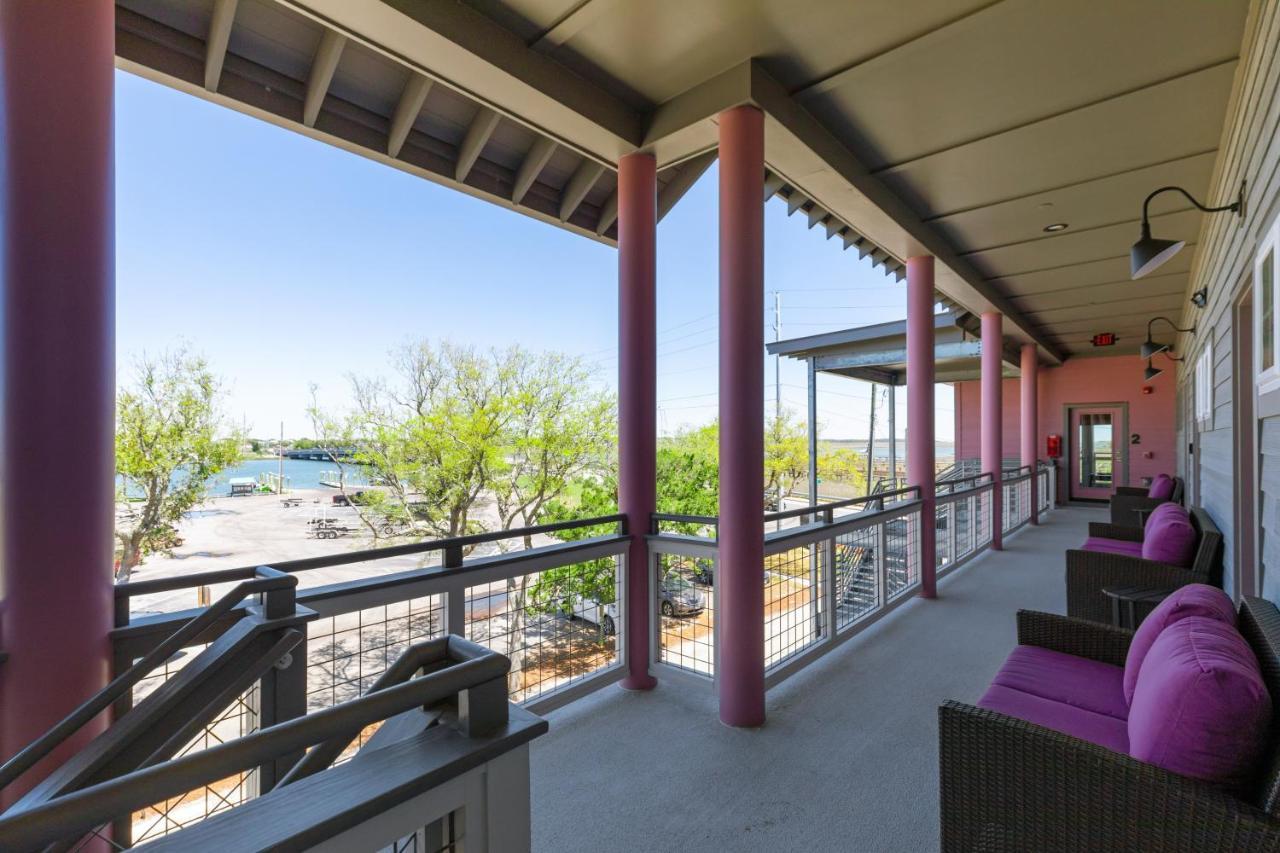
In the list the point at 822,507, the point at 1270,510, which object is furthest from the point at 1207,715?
the point at 822,507

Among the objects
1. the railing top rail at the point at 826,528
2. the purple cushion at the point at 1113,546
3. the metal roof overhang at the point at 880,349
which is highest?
the metal roof overhang at the point at 880,349

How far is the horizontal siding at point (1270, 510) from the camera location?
1786mm

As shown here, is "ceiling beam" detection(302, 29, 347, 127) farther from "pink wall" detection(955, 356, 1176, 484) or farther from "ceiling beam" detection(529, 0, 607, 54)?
"pink wall" detection(955, 356, 1176, 484)

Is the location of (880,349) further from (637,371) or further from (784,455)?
(784,455)

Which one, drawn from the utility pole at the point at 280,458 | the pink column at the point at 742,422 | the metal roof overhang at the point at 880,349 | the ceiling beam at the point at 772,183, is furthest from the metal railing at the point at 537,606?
the utility pole at the point at 280,458

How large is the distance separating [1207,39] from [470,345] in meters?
10.4

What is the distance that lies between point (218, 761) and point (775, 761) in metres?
2.21

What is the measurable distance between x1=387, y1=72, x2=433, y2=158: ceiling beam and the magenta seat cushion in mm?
3543

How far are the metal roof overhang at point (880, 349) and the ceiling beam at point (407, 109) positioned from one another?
6.86m

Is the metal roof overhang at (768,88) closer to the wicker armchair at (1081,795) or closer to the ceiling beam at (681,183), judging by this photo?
the ceiling beam at (681,183)

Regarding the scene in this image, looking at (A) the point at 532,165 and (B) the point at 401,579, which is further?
(A) the point at 532,165

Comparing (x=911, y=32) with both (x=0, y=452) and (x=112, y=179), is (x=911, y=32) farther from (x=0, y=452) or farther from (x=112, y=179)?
(x=0, y=452)

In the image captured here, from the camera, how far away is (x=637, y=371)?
310 cm

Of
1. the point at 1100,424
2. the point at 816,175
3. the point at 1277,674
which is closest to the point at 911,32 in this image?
the point at 816,175
